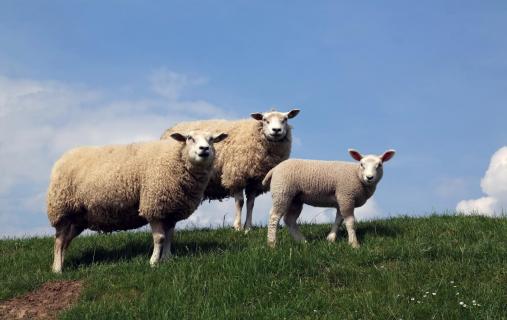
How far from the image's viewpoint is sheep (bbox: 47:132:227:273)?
1054 cm

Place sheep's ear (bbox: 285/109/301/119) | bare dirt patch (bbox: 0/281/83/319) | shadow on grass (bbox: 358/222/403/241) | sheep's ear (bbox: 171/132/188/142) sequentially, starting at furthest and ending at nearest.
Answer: sheep's ear (bbox: 285/109/301/119), shadow on grass (bbox: 358/222/403/241), sheep's ear (bbox: 171/132/188/142), bare dirt patch (bbox: 0/281/83/319)

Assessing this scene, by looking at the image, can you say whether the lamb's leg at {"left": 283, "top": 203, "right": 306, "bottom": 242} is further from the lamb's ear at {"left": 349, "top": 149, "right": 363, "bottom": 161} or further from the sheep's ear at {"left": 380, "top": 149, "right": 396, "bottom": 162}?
the sheep's ear at {"left": 380, "top": 149, "right": 396, "bottom": 162}

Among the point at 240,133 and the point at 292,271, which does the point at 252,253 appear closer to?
the point at 292,271

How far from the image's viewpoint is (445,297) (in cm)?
777

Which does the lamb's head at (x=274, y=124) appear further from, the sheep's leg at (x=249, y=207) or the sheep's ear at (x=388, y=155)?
the sheep's ear at (x=388, y=155)

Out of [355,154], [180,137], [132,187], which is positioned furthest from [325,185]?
[132,187]

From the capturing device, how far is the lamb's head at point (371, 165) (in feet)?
33.6

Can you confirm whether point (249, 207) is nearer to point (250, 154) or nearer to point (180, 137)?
point (250, 154)

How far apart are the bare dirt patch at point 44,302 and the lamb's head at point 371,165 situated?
4848mm

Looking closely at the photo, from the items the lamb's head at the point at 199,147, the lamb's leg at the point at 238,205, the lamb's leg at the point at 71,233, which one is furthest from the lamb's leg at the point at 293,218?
the lamb's leg at the point at 71,233

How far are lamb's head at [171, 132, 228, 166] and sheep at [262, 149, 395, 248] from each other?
1182 mm

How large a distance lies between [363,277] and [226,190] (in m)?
6.36

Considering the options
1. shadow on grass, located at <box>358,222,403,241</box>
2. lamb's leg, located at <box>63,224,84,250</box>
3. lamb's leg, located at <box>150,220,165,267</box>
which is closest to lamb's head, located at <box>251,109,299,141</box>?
shadow on grass, located at <box>358,222,403,241</box>

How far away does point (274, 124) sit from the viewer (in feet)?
42.2
